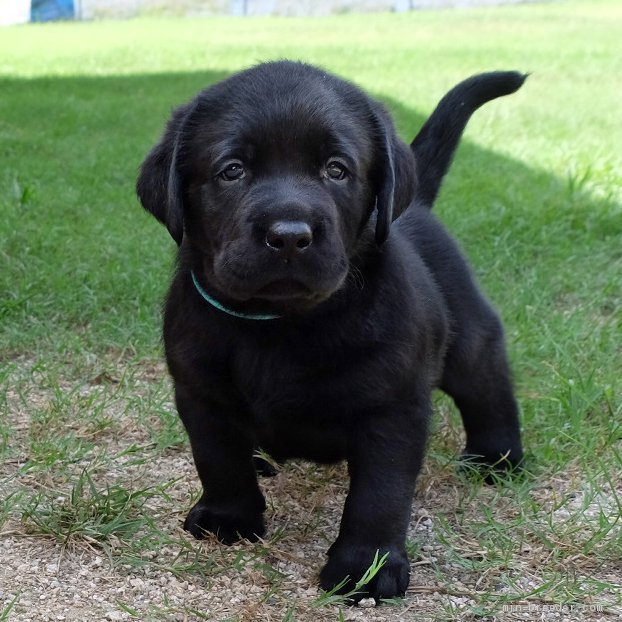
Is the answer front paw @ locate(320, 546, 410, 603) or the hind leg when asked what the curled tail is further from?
front paw @ locate(320, 546, 410, 603)

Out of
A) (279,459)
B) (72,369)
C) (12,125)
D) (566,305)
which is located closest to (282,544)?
(279,459)

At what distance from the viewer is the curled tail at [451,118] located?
335 cm

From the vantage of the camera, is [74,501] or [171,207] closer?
[171,207]

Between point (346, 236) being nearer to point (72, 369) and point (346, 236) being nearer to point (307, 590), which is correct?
point (307, 590)

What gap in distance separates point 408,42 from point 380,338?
44.8ft

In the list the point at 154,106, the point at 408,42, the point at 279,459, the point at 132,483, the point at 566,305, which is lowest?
the point at 408,42

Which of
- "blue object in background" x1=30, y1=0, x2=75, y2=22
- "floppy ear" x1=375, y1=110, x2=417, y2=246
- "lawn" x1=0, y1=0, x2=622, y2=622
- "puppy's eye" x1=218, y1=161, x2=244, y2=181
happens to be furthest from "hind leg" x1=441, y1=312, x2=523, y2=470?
"blue object in background" x1=30, y1=0, x2=75, y2=22

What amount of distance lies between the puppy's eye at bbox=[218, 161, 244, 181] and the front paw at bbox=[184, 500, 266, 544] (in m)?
0.90

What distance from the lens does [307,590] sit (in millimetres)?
2545

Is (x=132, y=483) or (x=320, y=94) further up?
(x=320, y=94)

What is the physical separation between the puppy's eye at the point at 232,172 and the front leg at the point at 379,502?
0.66 metres

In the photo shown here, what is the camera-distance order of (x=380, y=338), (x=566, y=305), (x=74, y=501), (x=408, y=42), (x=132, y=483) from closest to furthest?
(x=380, y=338) → (x=74, y=501) → (x=132, y=483) → (x=566, y=305) → (x=408, y=42)

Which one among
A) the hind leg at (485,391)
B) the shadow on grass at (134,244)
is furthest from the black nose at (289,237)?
the shadow on grass at (134,244)

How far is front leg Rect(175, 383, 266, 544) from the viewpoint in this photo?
2.66 m
